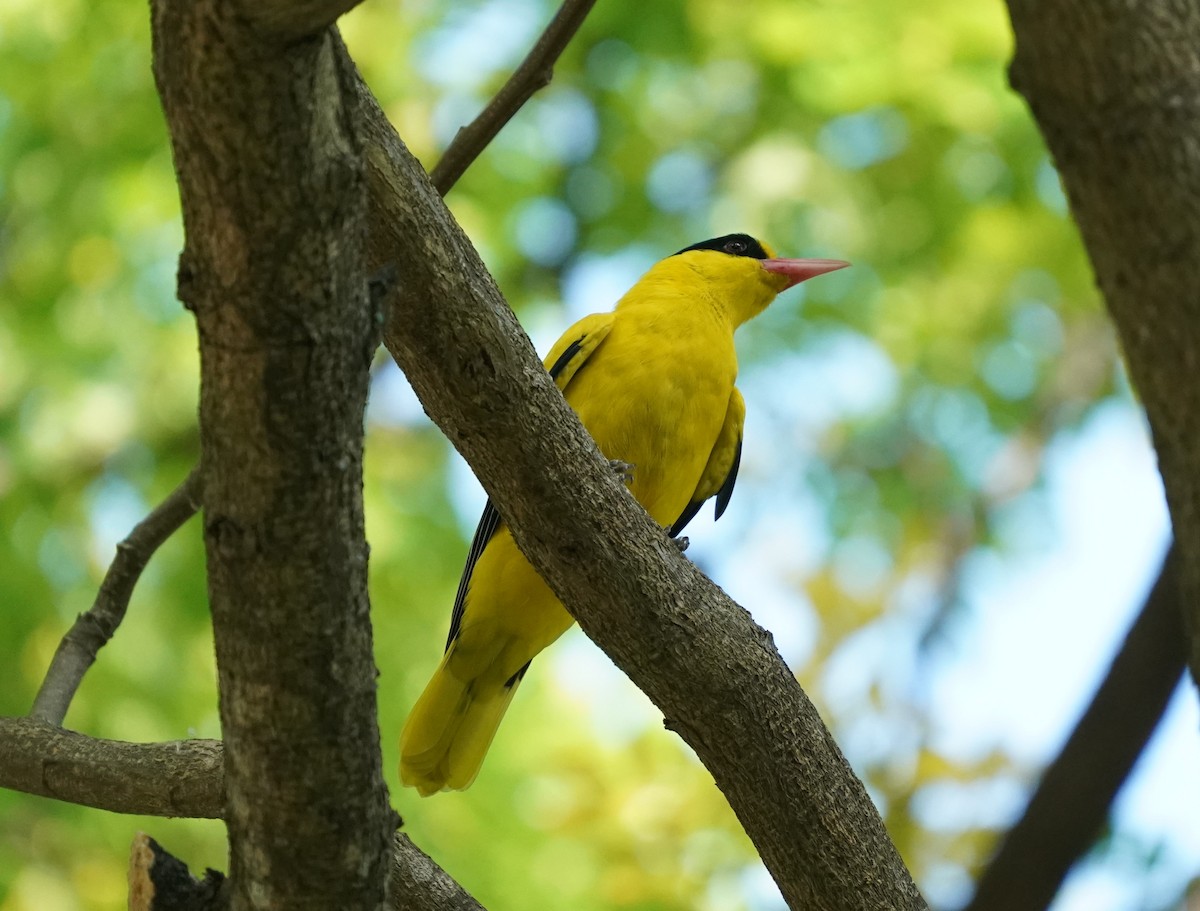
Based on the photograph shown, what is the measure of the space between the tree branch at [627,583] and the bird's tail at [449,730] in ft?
4.61

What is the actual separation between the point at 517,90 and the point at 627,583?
1281mm

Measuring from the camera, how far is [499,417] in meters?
2.37

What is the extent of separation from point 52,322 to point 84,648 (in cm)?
326

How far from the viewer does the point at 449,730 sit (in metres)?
3.96

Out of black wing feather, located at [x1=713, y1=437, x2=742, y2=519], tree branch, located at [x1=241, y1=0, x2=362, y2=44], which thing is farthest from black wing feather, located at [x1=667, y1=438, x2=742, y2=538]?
tree branch, located at [x1=241, y1=0, x2=362, y2=44]

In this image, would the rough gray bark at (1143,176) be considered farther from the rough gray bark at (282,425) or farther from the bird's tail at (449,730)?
the bird's tail at (449,730)

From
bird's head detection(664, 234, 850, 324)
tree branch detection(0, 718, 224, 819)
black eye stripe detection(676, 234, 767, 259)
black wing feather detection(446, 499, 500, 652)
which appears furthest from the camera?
black eye stripe detection(676, 234, 767, 259)

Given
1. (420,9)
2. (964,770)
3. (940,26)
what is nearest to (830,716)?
(964,770)

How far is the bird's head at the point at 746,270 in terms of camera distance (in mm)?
4910

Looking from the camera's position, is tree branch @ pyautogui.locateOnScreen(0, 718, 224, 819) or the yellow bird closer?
tree branch @ pyautogui.locateOnScreen(0, 718, 224, 819)

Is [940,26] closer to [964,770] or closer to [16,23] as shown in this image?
[964,770]

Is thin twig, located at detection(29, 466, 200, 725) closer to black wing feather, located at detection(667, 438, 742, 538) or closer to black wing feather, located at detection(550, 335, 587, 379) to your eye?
black wing feather, located at detection(550, 335, 587, 379)

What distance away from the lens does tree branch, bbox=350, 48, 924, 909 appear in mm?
2322

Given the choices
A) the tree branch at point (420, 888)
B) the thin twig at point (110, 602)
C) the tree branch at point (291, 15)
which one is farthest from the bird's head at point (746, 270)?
the tree branch at point (291, 15)
